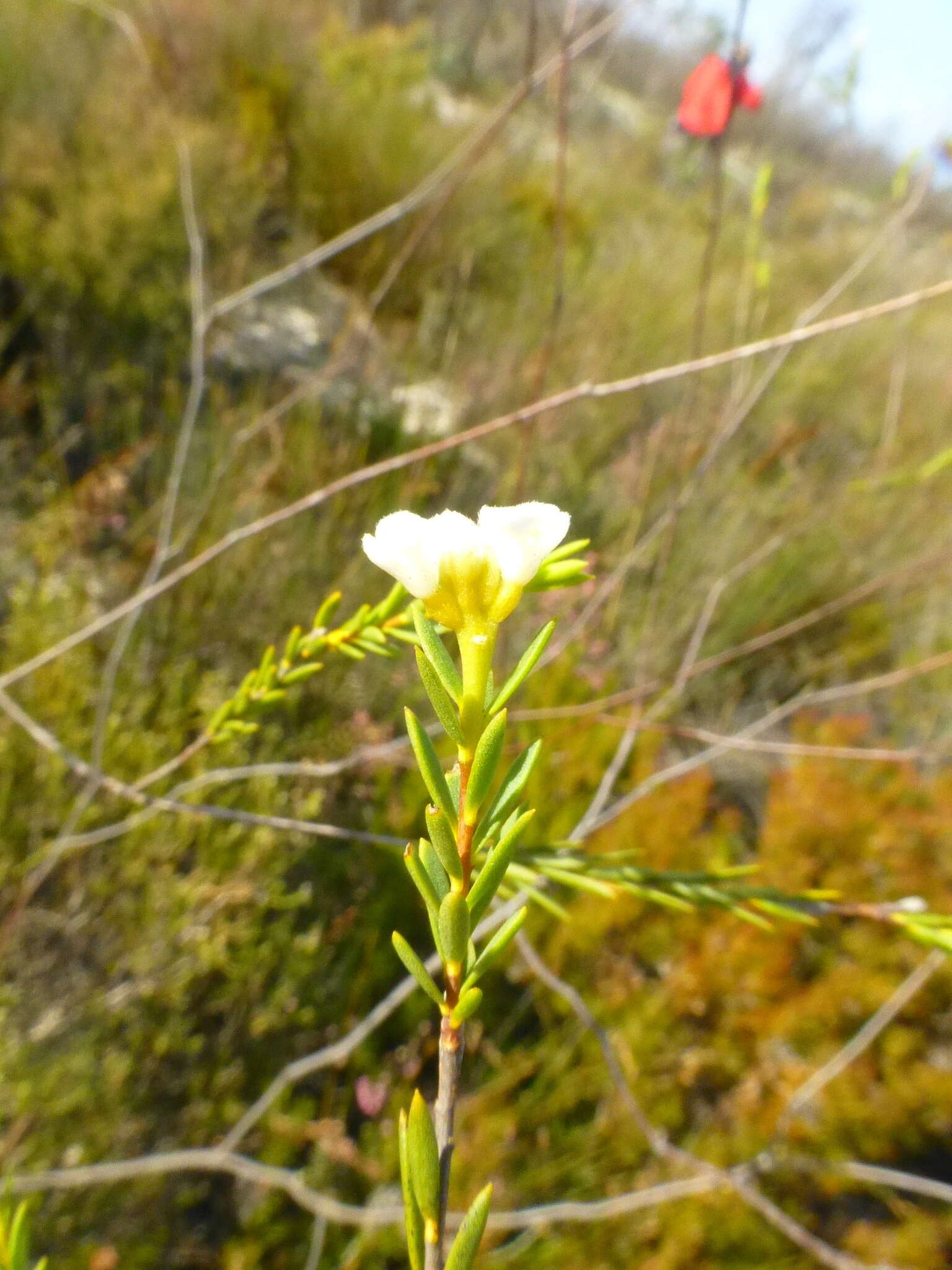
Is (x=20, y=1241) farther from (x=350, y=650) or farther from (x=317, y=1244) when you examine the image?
(x=317, y=1244)

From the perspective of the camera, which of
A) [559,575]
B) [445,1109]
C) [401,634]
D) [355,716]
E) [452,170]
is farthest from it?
[355,716]

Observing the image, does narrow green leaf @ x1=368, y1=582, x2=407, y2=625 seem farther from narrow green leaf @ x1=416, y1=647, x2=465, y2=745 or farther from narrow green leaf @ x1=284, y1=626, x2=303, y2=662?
narrow green leaf @ x1=416, y1=647, x2=465, y2=745

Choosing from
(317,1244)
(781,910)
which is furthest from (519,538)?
(317,1244)

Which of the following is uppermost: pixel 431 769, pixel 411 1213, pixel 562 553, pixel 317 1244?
pixel 562 553

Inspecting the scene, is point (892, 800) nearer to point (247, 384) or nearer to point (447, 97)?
point (247, 384)

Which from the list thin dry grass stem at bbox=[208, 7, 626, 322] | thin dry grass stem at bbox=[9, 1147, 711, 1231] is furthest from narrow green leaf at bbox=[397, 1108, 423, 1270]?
thin dry grass stem at bbox=[208, 7, 626, 322]

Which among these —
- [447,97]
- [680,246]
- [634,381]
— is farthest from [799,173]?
[634,381]
